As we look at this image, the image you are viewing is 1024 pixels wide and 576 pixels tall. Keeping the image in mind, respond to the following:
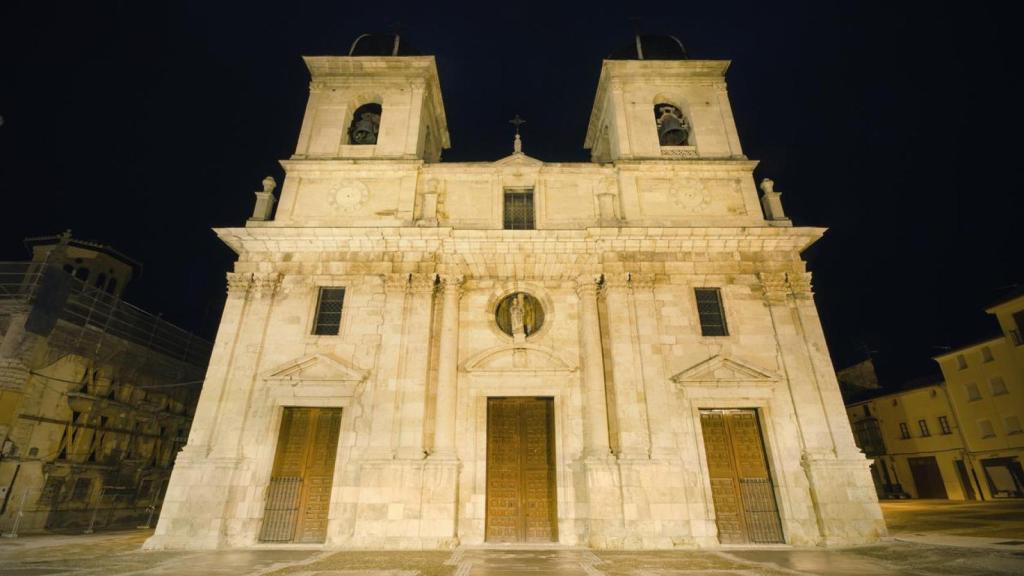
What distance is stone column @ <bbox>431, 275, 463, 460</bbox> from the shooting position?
11312 millimetres

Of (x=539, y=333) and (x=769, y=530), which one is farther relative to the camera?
(x=539, y=333)

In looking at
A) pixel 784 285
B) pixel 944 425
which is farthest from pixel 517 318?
pixel 944 425

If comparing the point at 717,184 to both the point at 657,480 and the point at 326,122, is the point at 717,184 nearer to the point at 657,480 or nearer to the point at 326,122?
the point at 657,480

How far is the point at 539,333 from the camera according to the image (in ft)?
42.8

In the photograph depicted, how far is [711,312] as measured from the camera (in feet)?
42.9

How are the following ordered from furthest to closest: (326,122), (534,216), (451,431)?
1. (326,122)
2. (534,216)
3. (451,431)

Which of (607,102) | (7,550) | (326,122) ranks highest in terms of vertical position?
(607,102)

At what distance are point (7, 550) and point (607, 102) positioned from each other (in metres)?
20.7

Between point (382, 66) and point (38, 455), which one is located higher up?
point (382, 66)

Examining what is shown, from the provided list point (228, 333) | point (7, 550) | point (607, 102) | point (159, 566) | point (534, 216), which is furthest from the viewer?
point (607, 102)

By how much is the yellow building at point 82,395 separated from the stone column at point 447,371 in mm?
14469

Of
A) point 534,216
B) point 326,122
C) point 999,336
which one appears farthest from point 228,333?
point 999,336

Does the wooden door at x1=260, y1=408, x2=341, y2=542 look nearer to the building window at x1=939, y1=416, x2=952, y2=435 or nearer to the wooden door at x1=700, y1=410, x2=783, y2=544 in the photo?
the wooden door at x1=700, y1=410, x2=783, y2=544

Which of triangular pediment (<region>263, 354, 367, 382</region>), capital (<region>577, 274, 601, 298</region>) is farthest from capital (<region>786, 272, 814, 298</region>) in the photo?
triangular pediment (<region>263, 354, 367, 382</region>)
